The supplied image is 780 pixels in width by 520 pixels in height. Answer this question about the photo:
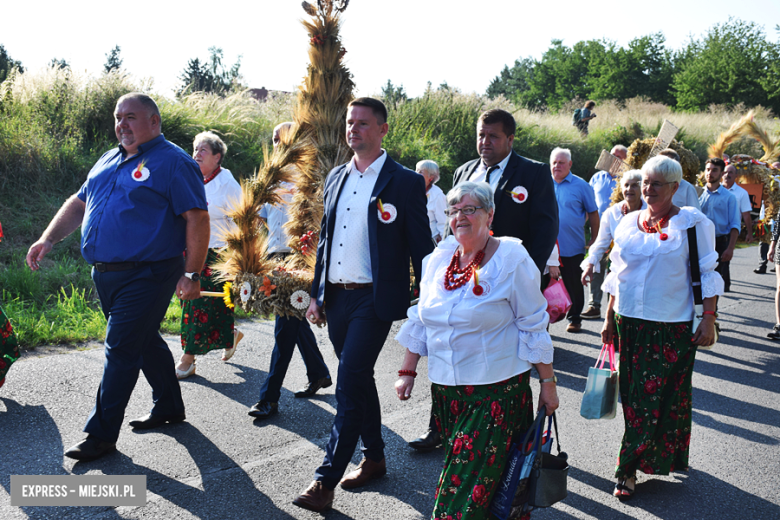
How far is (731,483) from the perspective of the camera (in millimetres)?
4004

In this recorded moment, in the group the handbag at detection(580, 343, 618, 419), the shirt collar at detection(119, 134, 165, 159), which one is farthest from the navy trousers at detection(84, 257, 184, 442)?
the handbag at detection(580, 343, 618, 419)

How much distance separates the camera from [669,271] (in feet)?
12.6

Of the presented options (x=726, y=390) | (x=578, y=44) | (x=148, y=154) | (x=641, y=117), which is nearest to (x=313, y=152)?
(x=148, y=154)

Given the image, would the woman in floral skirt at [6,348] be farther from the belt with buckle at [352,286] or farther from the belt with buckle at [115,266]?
the belt with buckle at [352,286]

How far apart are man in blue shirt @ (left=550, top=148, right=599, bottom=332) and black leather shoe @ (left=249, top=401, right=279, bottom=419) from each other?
14.6 ft

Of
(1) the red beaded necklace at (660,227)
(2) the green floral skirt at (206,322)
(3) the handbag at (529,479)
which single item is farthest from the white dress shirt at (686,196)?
(2) the green floral skirt at (206,322)

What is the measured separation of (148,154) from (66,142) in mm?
9096

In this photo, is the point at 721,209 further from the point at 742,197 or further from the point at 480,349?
the point at 480,349

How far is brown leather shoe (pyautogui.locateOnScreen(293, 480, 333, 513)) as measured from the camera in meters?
3.38

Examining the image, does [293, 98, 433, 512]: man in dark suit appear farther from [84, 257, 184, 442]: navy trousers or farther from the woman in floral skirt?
the woman in floral skirt

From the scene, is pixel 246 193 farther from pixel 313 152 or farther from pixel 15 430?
pixel 15 430

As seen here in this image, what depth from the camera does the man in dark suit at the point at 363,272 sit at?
3531 millimetres

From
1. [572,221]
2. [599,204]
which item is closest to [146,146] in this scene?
[572,221]

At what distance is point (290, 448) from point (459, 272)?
2.10m
